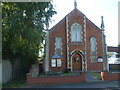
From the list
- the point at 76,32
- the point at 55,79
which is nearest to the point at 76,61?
the point at 76,32

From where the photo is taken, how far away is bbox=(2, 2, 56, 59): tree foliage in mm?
11922

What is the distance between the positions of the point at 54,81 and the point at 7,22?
19.8 feet

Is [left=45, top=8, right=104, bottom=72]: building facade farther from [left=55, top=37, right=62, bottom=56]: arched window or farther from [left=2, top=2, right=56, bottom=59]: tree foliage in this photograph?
[left=2, top=2, right=56, bottom=59]: tree foliage

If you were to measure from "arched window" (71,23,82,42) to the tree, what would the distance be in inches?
371

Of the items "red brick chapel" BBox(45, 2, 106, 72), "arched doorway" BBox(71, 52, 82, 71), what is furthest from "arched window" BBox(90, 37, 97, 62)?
"arched doorway" BBox(71, 52, 82, 71)

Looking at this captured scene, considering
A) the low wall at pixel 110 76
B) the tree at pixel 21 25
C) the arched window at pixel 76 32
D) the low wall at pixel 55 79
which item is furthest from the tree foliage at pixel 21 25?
the arched window at pixel 76 32

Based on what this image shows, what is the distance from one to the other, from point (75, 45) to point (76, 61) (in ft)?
7.79

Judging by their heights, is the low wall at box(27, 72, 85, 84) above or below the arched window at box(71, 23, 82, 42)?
below

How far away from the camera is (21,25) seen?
12188 mm

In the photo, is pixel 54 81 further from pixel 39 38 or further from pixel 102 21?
pixel 102 21

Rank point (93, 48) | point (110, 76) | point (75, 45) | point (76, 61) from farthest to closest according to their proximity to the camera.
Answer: point (93, 48), point (76, 61), point (75, 45), point (110, 76)

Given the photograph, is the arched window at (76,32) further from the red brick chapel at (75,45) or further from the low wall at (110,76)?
the low wall at (110,76)

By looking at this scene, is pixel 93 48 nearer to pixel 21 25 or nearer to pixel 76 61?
pixel 76 61

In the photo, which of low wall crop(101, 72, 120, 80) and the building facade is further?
the building facade
